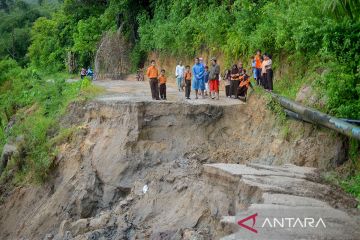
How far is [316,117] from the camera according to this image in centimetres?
1139

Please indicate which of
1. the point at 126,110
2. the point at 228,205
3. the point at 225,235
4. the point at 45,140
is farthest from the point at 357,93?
the point at 45,140

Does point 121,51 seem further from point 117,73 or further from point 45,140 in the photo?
point 45,140

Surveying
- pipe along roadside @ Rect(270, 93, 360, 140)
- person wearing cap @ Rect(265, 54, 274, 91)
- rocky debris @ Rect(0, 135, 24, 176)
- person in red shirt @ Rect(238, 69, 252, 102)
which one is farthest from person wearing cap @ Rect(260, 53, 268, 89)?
rocky debris @ Rect(0, 135, 24, 176)

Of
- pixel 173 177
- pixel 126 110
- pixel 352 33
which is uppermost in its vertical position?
pixel 352 33

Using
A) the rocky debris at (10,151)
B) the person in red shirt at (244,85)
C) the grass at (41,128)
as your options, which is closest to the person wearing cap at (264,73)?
the person in red shirt at (244,85)

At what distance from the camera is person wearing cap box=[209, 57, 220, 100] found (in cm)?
1687

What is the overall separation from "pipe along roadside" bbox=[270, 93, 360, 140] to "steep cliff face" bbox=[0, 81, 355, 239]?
43cm

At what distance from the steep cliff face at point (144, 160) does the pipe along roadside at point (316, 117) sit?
43 centimetres

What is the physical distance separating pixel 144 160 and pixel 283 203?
7047mm

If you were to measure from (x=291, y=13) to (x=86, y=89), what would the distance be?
31.4 ft

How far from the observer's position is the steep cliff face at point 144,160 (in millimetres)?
11664

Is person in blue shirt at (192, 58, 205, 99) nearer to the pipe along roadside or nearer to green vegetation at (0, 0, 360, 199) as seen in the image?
green vegetation at (0, 0, 360, 199)

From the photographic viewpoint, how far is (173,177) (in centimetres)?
1269

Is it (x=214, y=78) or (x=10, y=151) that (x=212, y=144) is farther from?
(x=10, y=151)
